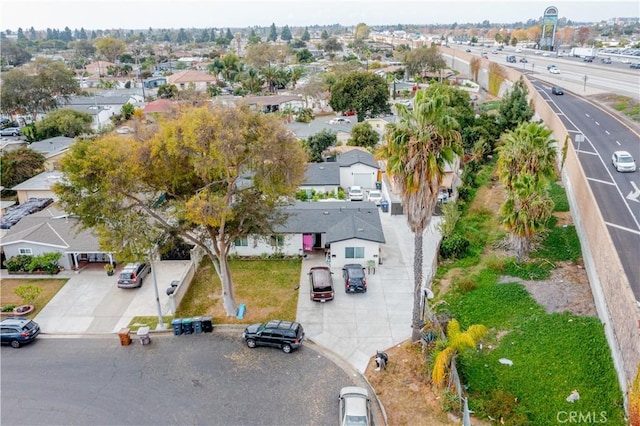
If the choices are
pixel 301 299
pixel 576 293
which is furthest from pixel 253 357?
pixel 576 293

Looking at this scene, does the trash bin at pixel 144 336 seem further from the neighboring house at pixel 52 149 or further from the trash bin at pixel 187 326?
the neighboring house at pixel 52 149

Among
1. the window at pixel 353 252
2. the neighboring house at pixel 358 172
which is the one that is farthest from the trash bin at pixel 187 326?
the neighboring house at pixel 358 172

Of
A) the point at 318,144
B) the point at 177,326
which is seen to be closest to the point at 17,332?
the point at 177,326

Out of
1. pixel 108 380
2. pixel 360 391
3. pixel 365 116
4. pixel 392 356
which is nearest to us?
pixel 360 391

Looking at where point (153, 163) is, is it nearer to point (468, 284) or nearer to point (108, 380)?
point (108, 380)

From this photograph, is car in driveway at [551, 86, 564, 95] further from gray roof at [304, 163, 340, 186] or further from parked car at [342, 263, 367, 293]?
parked car at [342, 263, 367, 293]

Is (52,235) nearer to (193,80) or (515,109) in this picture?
(515,109)

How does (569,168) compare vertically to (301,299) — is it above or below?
above
